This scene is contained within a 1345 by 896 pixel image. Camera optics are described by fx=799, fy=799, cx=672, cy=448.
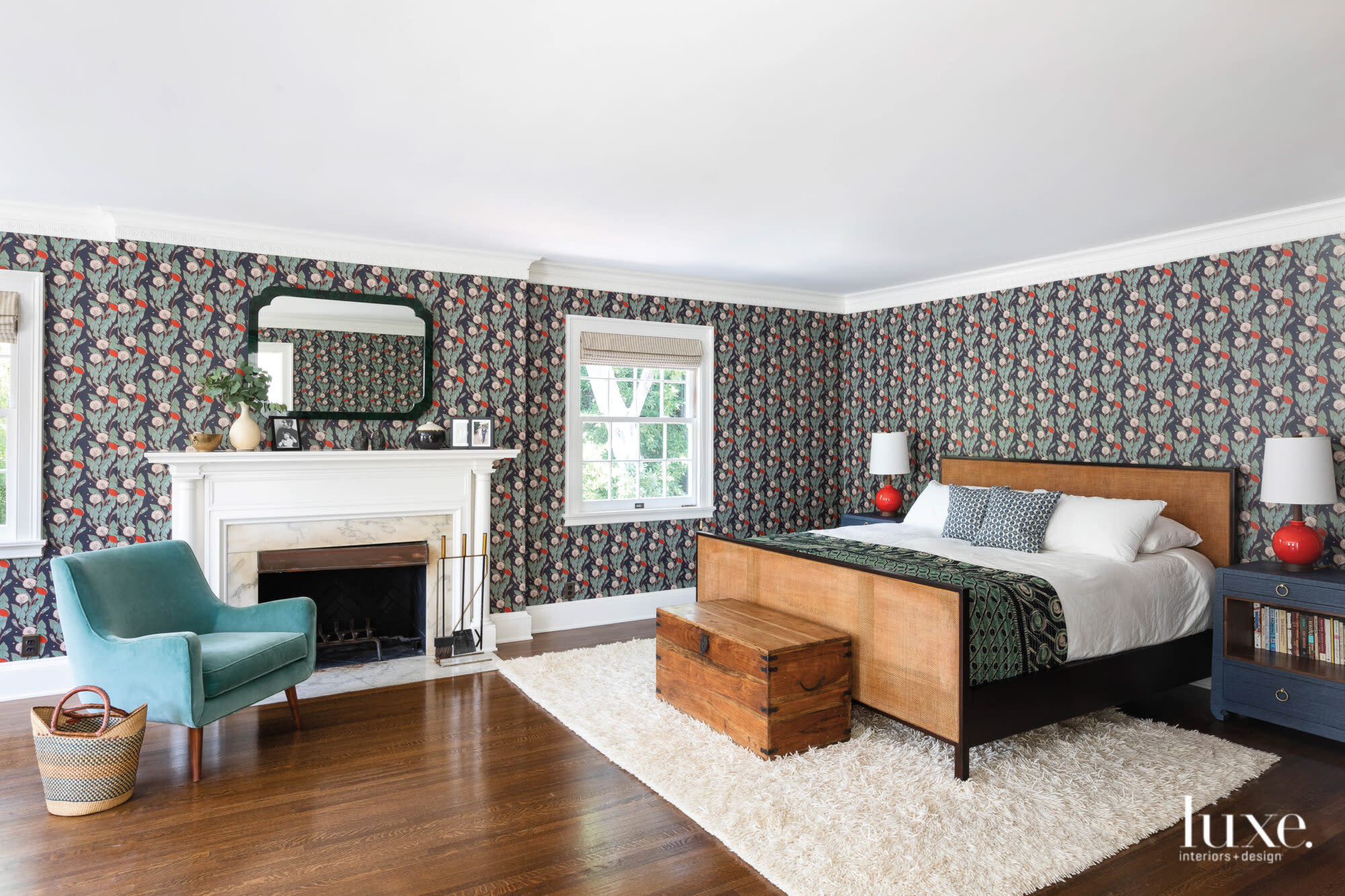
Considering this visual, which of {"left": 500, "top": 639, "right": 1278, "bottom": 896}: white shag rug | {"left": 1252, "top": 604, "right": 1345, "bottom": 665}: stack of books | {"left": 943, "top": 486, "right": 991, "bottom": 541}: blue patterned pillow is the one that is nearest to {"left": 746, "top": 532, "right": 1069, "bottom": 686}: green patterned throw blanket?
{"left": 500, "top": 639, "right": 1278, "bottom": 896}: white shag rug

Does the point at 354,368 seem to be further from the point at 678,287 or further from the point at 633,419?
the point at 678,287

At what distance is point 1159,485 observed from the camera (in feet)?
14.6

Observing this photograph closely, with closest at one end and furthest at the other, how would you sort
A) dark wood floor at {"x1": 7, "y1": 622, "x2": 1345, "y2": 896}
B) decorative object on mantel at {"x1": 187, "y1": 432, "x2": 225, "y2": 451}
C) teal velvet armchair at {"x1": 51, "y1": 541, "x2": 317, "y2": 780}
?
1. dark wood floor at {"x1": 7, "y1": 622, "x2": 1345, "y2": 896}
2. teal velvet armchair at {"x1": 51, "y1": 541, "x2": 317, "y2": 780}
3. decorative object on mantel at {"x1": 187, "y1": 432, "x2": 225, "y2": 451}

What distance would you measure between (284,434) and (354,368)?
0.54 meters

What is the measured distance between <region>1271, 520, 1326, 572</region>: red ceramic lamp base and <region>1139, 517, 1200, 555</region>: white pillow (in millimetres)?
441

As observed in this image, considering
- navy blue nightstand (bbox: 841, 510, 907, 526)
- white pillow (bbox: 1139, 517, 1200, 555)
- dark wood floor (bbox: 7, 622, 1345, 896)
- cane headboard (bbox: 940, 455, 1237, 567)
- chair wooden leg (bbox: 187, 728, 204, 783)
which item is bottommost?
dark wood floor (bbox: 7, 622, 1345, 896)

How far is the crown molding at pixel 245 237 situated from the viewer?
12.9ft

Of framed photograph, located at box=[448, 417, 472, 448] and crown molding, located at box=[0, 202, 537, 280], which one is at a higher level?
crown molding, located at box=[0, 202, 537, 280]

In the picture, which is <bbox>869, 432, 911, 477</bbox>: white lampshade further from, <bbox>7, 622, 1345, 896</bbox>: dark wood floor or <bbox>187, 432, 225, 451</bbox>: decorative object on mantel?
<bbox>187, 432, 225, 451</bbox>: decorative object on mantel

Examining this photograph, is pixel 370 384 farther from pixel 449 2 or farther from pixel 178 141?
pixel 449 2

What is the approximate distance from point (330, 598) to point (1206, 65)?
475 cm

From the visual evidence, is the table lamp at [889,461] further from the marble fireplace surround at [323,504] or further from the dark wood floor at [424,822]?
the marble fireplace surround at [323,504]

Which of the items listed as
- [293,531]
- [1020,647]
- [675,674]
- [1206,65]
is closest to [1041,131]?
[1206,65]

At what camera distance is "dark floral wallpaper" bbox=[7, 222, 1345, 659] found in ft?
13.1
